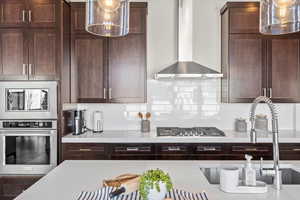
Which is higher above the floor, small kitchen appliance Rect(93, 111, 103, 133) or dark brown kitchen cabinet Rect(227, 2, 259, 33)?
dark brown kitchen cabinet Rect(227, 2, 259, 33)

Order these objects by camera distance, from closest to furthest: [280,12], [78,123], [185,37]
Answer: [280,12] < [78,123] < [185,37]

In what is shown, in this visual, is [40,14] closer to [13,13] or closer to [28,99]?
[13,13]

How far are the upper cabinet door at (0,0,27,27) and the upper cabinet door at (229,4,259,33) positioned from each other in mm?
2556

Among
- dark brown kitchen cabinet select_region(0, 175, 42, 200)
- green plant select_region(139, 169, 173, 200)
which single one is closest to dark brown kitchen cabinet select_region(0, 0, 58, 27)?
dark brown kitchen cabinet select_region(0, 175, 42, 200)

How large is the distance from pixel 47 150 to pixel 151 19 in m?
2.24

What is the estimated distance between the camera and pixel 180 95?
385 centimetres

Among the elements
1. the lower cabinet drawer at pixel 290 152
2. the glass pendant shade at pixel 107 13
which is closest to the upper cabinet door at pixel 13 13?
the glass pendant shade at pixel 107 13

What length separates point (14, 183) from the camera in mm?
3109

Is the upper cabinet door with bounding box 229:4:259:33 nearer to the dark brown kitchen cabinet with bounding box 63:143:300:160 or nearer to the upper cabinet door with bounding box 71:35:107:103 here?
the dark brown kitchen cabinet with bounding box 63:143:300:160

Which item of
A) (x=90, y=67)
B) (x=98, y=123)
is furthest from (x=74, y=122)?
(x=90, y=67)

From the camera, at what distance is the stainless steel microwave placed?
3131 millimetres

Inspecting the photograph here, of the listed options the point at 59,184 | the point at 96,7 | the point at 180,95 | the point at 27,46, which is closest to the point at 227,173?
the point at 59,184

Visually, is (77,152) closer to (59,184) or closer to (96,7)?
(59,184)

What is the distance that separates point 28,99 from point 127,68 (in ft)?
4.14
